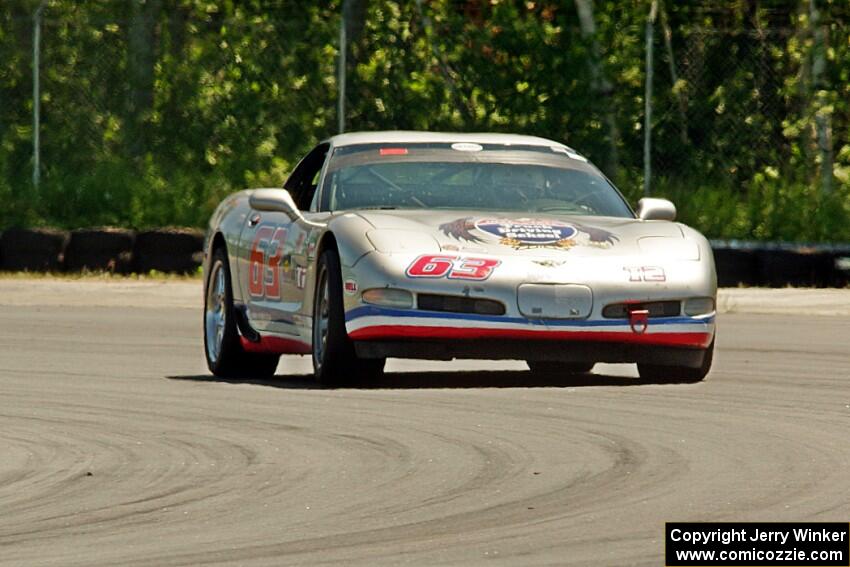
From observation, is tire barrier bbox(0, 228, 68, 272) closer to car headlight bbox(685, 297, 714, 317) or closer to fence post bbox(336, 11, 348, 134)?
fence post bbox(336, 11, 348, 134)

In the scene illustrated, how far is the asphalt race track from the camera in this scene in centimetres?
679

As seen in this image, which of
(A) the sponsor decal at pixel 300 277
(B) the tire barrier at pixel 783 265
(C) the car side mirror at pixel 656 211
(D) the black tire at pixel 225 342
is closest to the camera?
(A) the sponsor decal at pixel 300 277

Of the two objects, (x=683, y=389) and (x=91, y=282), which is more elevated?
(x=683, y=389)

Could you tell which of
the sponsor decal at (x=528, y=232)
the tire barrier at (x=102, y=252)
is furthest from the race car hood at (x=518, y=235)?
the tire barrier at (x=102, y=252)

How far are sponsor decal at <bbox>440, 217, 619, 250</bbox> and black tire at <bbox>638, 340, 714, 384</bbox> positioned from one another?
0.80m

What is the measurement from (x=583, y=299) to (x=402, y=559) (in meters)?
4.97

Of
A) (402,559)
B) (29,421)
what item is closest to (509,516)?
(402,559)

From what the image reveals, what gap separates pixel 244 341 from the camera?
12.8 meters

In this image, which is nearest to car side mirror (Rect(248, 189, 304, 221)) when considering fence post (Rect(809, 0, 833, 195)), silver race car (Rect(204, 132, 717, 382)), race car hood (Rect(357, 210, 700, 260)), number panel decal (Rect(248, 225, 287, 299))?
silver race car (Rect(204, 132, 717, 382))

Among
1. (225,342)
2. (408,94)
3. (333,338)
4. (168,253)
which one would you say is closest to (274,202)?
(225,342)

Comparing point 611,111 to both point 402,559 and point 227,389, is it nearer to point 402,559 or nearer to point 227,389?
point 227,389

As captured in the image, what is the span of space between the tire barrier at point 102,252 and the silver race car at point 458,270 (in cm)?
901

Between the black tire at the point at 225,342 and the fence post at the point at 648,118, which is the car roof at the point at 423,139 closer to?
the black tire at the point at 225,342

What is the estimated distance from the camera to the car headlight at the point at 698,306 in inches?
459
